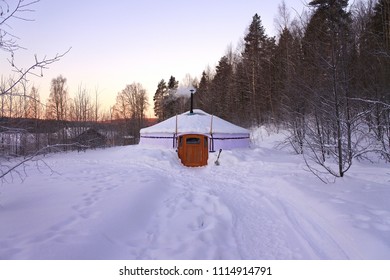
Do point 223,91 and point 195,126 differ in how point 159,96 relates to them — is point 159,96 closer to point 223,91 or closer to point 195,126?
point 223,91

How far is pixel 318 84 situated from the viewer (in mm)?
7188

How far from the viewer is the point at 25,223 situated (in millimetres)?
3168

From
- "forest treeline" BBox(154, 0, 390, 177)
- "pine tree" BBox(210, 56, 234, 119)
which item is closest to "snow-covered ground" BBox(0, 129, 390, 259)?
"forest treeline" BBox(154, 0, 390, 177)

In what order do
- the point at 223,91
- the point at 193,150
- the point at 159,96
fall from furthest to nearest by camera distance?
1. the point at 159,96
2. the point at 223,91
3. the point at 193,150

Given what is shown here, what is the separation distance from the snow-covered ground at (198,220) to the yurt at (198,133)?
5.95 meters

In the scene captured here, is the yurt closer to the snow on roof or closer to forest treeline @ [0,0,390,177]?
the snow on roof

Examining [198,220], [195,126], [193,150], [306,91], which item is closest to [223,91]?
[195,126]

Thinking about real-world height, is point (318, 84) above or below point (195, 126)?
above

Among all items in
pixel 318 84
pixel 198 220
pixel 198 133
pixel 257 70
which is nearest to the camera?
pixel 198 220

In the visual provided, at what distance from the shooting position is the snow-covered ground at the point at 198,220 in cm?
286

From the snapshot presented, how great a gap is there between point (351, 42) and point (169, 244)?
5.87 m

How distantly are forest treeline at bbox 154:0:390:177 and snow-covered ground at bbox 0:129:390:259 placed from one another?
1297 millimetres

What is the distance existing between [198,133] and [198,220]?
26.4 ft

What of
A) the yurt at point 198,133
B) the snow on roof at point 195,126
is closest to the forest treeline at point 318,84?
the yurt at point 198,133
